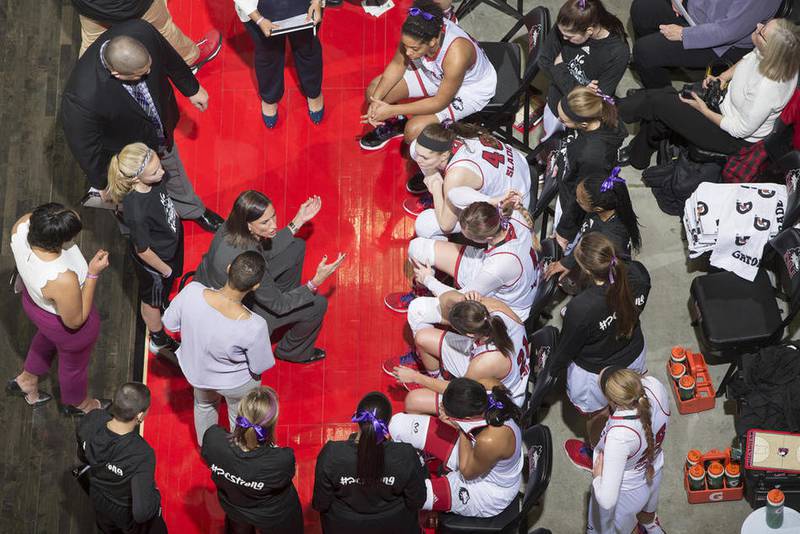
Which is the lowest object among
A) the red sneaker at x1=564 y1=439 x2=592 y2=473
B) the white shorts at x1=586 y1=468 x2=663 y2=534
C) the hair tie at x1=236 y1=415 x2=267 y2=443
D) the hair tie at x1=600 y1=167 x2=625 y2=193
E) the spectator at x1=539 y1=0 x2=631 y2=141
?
the red sneaker at x1=564 y1=439 x2=592 y2=473

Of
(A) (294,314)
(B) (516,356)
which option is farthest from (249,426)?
(B) (516,356)

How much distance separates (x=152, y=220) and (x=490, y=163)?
6.72 feet

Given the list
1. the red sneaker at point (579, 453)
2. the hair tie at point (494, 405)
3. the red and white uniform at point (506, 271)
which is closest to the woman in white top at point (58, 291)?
the red and white uniform at point (506, 271)

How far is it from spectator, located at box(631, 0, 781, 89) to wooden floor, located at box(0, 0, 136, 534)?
4.06 m

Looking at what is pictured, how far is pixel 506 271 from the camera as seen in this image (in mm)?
5176

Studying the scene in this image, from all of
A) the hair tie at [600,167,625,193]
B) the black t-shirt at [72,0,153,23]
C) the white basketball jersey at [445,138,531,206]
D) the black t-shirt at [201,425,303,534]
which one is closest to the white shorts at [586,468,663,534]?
the hair tie at [600,167,625,193]

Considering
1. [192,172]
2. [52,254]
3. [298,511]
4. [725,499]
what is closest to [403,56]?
[192,172]

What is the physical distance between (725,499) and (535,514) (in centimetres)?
117

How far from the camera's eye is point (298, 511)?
191 inches

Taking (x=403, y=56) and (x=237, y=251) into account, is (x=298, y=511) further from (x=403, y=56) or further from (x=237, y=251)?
(x=403, y=56)

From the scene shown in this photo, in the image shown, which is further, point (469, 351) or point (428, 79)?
point (428, 79)

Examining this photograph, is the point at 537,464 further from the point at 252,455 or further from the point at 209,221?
the point at 209,221

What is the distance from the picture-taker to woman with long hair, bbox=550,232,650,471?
4809 mm

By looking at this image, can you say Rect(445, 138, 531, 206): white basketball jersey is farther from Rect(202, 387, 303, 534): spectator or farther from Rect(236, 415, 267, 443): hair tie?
Rect(236, 415, 267, 443): hair tie
